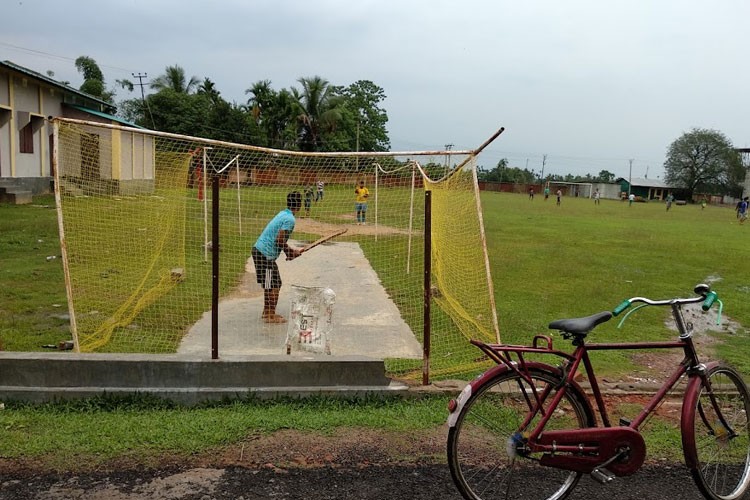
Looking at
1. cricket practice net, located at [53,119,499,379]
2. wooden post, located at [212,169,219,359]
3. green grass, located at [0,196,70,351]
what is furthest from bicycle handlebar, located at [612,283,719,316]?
green grass, located at [0,196,70,351]

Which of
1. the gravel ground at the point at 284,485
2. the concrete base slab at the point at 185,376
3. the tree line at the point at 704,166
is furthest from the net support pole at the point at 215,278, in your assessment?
the tree line at the point at 704,166

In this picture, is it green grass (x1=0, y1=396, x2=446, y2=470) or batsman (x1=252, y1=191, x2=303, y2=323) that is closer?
green grass (x1=0, y1=396, x2=446, y2=470)

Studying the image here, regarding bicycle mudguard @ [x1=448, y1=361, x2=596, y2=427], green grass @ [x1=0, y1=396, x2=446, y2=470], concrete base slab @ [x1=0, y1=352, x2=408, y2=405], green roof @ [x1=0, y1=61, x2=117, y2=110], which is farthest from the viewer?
green roof @ [x1=0, y1=61, x2=117, y2=110]

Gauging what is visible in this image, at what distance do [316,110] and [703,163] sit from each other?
61.3 meters

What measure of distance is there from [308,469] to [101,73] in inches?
2331

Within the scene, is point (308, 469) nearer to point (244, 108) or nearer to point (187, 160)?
point (187, 160)

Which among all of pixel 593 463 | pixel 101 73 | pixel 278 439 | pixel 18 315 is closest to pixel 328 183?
pixel 18 315

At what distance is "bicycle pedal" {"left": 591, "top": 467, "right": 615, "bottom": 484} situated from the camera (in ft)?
10.1

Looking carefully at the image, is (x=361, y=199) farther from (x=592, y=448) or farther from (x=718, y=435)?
(x=592, y=448)

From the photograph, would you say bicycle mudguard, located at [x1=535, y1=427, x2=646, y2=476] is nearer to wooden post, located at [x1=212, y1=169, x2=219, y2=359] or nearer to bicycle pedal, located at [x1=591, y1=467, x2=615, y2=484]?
bicycle pedal, located at [x1=591, y1=467, x2=615, y2=484]

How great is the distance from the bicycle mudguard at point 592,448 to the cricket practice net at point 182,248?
217 centimetres

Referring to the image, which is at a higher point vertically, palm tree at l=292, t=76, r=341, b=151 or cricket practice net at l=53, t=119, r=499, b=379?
palm tree at l=292, t=76, r=341, b=151

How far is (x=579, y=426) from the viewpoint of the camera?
3227mm

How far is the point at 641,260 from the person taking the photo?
14.1m
